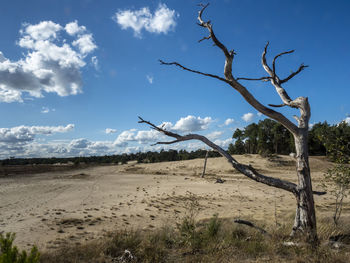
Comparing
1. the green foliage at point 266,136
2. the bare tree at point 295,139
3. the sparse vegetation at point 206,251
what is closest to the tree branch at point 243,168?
the bare tree at point 295,139

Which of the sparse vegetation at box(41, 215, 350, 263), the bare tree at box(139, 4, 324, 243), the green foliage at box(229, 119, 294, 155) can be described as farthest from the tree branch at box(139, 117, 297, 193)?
the green foliage at box(229, 119, 294, 155)

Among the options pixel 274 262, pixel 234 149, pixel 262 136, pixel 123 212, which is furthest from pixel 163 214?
pixel 234 149

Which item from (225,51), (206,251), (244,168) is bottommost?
(206,251)

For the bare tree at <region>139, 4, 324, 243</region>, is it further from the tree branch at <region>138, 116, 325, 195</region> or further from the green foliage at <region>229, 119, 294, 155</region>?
the green foliage at <region>229, 119, 294, 155</region>

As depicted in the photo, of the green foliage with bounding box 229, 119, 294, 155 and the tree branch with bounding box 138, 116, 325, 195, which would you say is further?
the green foliage with bounding box 229, 119, 294, 155

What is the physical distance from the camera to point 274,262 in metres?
3.87

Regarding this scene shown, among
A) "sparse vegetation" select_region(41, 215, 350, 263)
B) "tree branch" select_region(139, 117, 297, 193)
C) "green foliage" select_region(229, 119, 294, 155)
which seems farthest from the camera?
"green foliage" select_region(229, 119, 294, 155)

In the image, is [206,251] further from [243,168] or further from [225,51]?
[225,51]

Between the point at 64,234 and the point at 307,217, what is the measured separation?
8.47 metres

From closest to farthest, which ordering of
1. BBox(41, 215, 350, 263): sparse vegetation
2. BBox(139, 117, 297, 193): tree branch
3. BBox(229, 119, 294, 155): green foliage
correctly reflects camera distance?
BBox(41, 215, 350, 263): sparse vegetation < BBox(139, 117, 297, 193): tree branch < BBox(229, 119, 294, 155): green foliage

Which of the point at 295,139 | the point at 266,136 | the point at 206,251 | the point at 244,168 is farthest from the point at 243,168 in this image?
the point at 266,136

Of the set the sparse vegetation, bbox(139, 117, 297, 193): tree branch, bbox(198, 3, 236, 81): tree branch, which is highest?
bbox(198, 3, 236, 81): tree branch

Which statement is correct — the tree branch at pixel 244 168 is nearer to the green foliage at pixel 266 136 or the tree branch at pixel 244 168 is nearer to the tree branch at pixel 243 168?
the tree branch at pixel 243 168

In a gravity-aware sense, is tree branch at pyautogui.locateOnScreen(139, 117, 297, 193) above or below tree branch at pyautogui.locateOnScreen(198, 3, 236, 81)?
below
